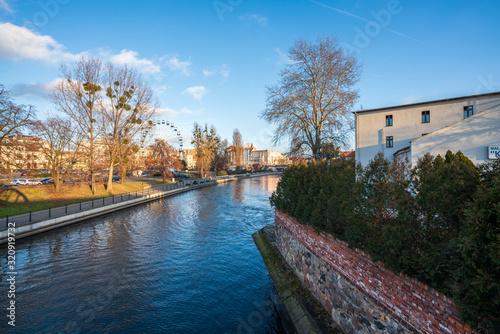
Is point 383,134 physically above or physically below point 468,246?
above

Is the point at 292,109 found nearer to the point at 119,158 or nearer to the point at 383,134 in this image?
the point at 383,134

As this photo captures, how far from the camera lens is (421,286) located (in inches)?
152

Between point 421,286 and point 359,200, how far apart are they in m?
1.97

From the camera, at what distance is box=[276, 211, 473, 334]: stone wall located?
371cm

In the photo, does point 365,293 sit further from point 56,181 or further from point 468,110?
point 56,181

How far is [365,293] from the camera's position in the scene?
5219mm

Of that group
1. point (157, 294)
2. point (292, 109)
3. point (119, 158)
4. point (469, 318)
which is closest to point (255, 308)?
point (157, 294)

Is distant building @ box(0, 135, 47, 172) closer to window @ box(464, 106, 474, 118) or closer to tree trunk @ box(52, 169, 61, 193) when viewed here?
tree trunk @ box(52, 169, 61, 193)

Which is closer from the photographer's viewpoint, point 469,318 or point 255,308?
point 469,318

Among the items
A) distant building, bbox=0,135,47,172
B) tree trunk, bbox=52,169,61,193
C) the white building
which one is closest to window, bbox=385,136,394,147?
the white building

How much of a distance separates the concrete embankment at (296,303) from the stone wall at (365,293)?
22cm

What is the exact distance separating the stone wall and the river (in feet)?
6.86

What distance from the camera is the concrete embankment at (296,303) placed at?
6406 millimetres

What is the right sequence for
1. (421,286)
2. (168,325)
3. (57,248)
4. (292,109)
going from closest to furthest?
(421,286)
(168,325)
(57,248)
(292,109)
